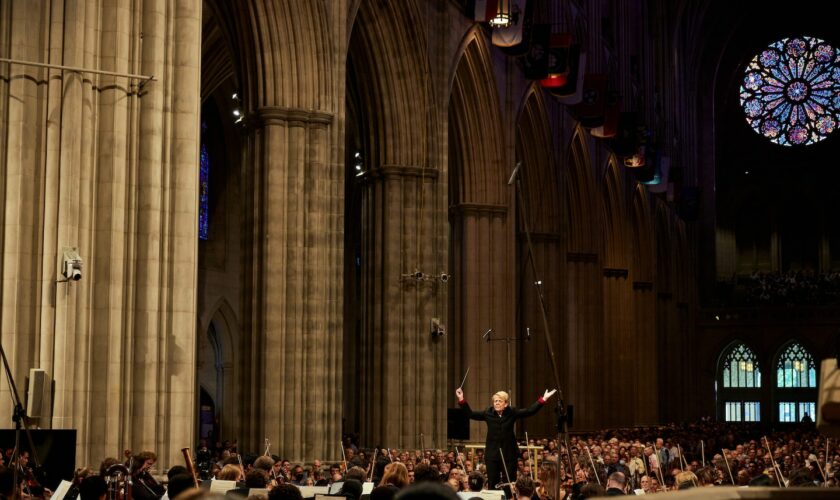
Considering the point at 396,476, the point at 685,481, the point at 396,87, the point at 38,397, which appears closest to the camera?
the point at 396,476

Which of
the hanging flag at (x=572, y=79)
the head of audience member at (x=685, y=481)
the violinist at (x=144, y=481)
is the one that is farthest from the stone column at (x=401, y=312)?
the head of audience member at (x=685, y=481)

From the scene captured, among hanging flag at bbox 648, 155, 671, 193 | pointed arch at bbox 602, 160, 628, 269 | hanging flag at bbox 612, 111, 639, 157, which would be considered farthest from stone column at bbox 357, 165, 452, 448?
hanging flag at bbox 648, 155, 671, 193

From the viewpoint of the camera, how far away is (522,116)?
123ft

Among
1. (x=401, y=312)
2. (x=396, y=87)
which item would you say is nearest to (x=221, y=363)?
(x=401, y=312)

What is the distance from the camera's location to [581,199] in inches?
1705

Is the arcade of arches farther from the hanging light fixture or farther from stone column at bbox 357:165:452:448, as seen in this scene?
the hanging light fixture

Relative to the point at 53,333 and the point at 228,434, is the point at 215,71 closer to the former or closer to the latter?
the point at 228,434

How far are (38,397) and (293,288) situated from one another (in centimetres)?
852

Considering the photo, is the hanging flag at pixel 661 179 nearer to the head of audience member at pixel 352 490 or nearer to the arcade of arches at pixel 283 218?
the arcade of arches at pixel 283 218

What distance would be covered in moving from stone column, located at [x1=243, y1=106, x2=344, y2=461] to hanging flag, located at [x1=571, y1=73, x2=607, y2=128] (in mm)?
13561

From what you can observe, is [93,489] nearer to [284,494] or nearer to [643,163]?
[284,494]

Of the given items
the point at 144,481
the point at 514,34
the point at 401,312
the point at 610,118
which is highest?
the point at 514,34

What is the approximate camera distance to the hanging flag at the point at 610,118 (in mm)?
37875

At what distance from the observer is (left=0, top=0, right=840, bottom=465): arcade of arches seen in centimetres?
1645
